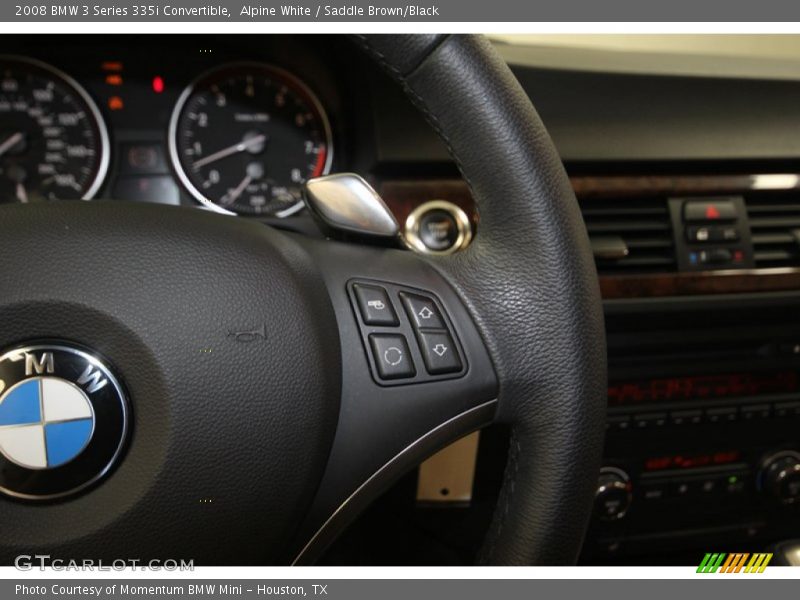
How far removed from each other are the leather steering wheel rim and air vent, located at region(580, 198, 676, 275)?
1.24 feet

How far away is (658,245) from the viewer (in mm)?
939

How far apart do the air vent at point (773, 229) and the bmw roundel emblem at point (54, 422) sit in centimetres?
91

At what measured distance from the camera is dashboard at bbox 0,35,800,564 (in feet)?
3.03

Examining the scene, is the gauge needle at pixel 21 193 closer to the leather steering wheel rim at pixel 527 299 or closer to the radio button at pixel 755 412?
the leather steering wheel rim at pixel 527 299

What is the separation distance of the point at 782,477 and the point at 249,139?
999 millimetres

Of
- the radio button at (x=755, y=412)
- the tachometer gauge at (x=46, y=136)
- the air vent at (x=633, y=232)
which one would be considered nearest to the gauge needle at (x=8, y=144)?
the tachometer gauge at (x=46, y=136)

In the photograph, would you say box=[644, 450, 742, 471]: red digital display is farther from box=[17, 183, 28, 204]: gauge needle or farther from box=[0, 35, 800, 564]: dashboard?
box=[17, 183, 28, 204]: gauge needle

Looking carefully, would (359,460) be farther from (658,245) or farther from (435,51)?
(658,245)

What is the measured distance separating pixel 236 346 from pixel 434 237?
0.43 metres

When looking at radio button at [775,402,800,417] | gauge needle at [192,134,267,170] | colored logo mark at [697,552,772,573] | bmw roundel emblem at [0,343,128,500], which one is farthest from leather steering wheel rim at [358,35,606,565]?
radio button at [775,402,800,417]

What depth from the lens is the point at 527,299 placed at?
0.55 meters

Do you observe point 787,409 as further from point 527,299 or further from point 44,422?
point 44,422

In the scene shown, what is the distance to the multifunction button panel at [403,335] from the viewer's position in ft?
1.76
